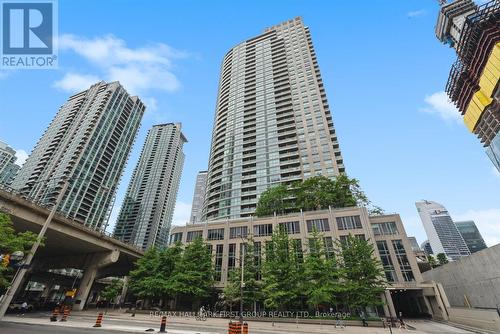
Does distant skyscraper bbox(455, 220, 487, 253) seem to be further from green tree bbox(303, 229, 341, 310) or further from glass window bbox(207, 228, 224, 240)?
green tree bbox(303, 229, 341, 310)

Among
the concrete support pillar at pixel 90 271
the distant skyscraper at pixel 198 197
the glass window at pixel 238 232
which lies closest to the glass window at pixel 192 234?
the glass window at pixel 238 232

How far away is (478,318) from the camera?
2156cm

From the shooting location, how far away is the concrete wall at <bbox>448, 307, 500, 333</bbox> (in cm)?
1873

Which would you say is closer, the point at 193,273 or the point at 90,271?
the point at 193,273

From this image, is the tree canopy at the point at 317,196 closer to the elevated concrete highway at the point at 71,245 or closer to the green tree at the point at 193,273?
the green tree at the point at 193,273

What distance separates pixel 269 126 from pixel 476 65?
57117mm

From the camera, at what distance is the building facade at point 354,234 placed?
3647 centimetres

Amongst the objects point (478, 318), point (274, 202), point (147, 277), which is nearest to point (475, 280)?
point (478, 318)

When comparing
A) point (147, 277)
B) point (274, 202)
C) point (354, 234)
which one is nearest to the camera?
point (147, 277)

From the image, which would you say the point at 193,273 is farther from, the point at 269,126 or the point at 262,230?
the point at 269,126

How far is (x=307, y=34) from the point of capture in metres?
108

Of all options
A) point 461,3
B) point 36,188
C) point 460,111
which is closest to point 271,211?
point 460,111

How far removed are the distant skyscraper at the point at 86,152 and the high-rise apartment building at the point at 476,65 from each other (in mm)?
117005

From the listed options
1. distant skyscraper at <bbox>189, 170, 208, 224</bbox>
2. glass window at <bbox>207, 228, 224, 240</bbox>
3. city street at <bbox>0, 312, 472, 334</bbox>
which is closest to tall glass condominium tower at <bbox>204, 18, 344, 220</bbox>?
glass window at <bbox>207, 228, 224, 240</bbox>
